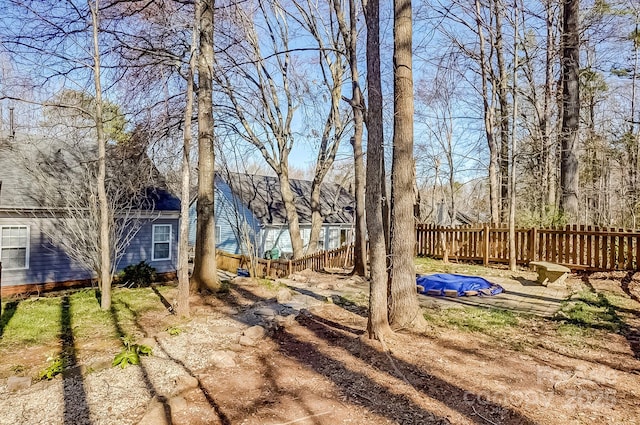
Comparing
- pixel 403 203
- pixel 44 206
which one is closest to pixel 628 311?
pixel 403 203

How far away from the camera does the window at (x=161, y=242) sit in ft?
44.9

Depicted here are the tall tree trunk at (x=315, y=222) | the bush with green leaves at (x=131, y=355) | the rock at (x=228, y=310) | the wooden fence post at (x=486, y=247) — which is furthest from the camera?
the tall tree trunk at (x=315, y=222)

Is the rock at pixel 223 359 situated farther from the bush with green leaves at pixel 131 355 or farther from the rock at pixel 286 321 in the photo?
the rock at pixel 286 321

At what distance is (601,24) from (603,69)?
8.94 ft

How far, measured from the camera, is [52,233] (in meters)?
11.0

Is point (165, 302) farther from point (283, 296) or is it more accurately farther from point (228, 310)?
point (283, 296)

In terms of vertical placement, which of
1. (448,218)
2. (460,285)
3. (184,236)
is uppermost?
(448,218)

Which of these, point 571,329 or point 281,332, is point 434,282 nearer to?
point 571,329

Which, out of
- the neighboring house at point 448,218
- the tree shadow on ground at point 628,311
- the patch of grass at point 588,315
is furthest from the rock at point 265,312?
the neighboring house at point 448,218

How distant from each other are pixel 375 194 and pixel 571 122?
32.1 feet

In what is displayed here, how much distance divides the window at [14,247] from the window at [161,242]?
12.1 feet

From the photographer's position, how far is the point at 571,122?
11.5 metres

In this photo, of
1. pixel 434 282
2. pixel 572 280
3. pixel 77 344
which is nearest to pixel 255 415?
pixel 77 344

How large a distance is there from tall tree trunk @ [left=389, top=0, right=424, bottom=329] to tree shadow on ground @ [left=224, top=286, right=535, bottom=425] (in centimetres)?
74
